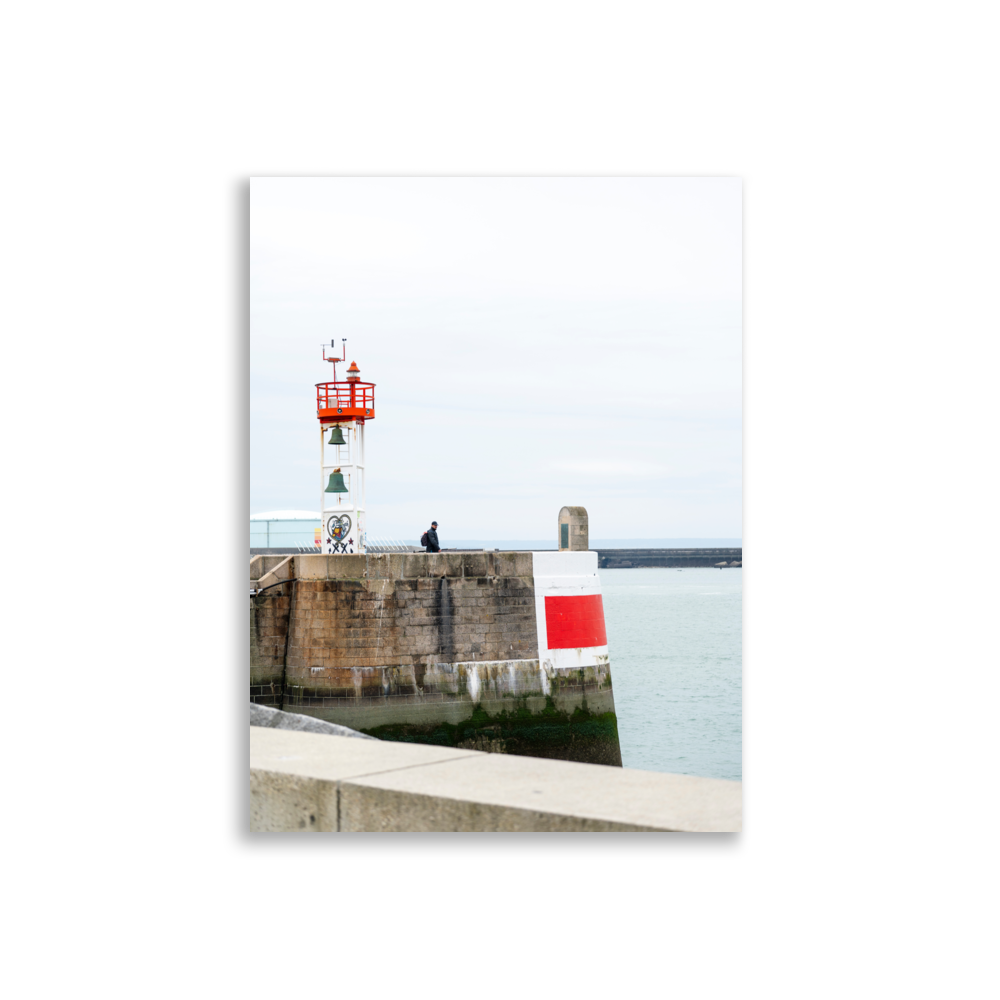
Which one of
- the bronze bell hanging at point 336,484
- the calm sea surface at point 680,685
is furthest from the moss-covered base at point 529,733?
the bronze bell hanging at point 336,484

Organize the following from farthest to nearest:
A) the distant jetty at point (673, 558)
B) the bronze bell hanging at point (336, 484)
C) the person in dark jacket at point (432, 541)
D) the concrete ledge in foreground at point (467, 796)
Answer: the distant jetty at point (673, 558)
the bronze bell hanging at point (336, 484)
the person in dark jacket at point (432, 541)
the concrete ledge in foreground at point (467, 796)

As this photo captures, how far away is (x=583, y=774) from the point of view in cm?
309

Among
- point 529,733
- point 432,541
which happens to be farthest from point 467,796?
point 432,541

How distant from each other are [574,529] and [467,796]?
17.8m

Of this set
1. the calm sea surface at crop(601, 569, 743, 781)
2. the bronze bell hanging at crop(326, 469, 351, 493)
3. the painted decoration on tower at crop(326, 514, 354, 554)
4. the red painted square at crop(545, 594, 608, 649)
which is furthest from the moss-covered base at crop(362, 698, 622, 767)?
the bronze bell hanging at crop(326, 469, 351, 493)

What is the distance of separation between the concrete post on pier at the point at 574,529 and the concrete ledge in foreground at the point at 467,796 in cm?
1705

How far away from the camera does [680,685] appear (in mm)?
38812

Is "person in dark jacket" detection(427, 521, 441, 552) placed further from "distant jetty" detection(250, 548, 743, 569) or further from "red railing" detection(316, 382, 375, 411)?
"distant jetty" detection(250, 548, 743, 569)

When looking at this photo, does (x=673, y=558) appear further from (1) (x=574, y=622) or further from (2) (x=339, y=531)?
(1) (x=574, y=622)

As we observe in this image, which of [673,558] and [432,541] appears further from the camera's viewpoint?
[673,558]

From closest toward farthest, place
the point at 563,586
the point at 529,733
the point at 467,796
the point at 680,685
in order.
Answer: the point at 467,796 < the point at 529,733 < the point at 563,586 < the point at 680,685

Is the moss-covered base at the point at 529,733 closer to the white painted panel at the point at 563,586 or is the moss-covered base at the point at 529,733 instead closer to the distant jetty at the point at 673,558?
the white painted panel at the point at 563,586

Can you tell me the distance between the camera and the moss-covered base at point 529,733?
54.7ft

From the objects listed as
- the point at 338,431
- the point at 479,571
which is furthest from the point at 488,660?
the point at 338,431
